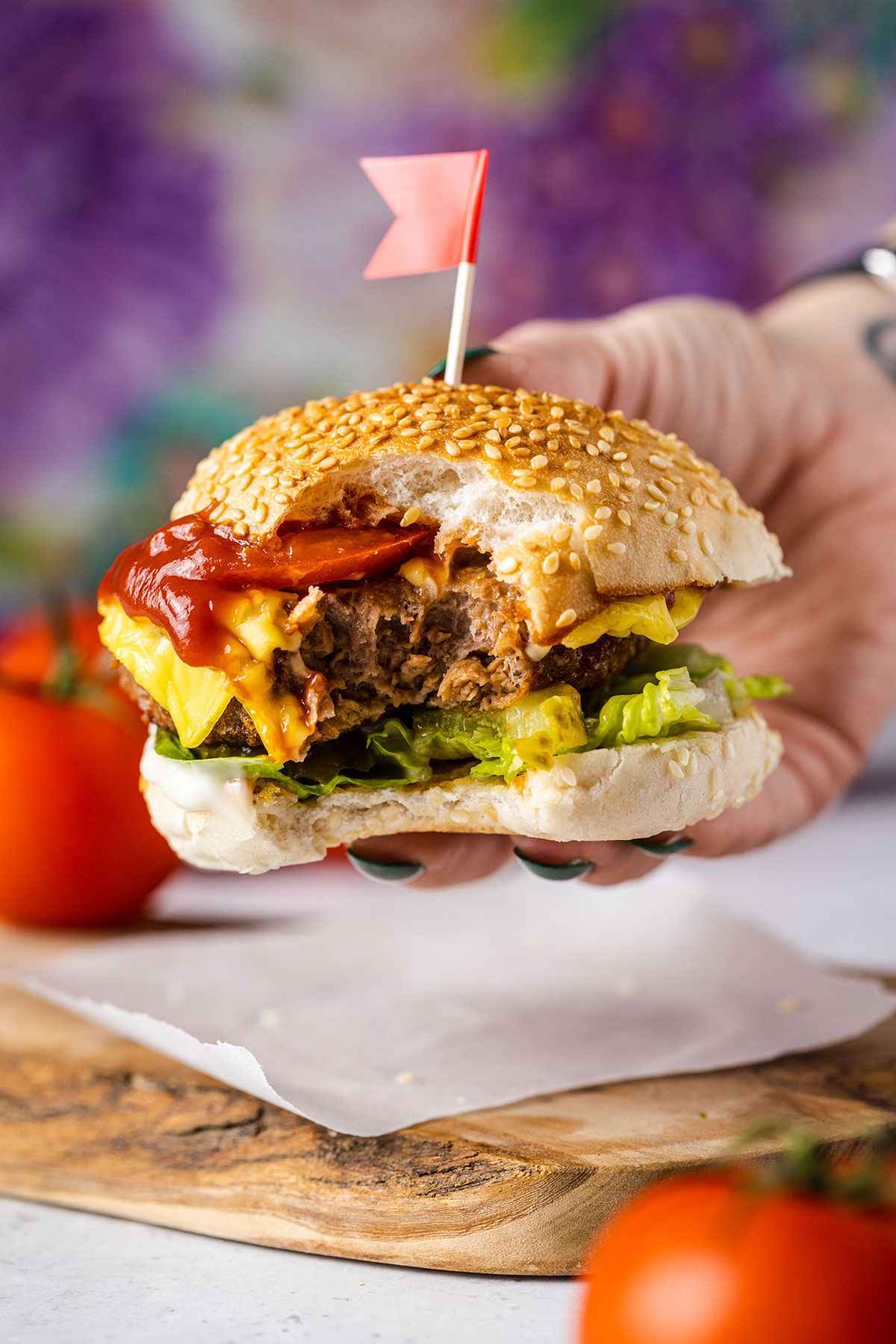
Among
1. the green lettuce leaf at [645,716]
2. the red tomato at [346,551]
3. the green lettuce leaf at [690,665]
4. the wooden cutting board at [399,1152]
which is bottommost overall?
the wooden cutting board at [399,1152]

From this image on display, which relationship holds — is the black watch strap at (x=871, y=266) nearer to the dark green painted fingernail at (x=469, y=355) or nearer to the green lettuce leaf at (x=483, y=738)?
the dark green painted fingernail at (x=469, y=355)

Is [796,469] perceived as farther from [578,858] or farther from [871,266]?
[578,858]

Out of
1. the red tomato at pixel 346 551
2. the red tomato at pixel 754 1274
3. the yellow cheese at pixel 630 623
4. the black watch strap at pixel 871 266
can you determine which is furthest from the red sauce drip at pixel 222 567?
the black watch strap at pixel 871 266

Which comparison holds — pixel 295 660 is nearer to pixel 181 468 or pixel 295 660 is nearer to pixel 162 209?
pixel 181 468

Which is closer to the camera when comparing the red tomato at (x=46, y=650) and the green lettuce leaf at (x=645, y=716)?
the green lettuce leaf at (x=645, y=716)

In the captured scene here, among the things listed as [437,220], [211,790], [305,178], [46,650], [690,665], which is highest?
[437,220]

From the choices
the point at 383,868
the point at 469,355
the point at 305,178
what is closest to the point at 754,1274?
the point at 383,868
